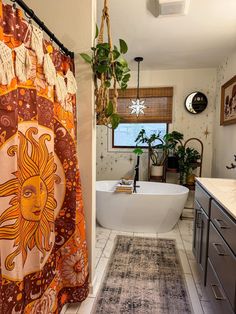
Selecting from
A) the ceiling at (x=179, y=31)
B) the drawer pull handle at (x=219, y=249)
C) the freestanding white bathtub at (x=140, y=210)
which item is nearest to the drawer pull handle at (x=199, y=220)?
the drawer pull handle at (x=219, y=249)

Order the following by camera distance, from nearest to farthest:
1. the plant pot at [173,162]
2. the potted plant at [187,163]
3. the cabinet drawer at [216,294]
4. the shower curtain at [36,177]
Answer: the shower curtain at [36,177] < the cabinet drawer at [216,294] < the potted plant at [187,163] < the plant pot at [173,162]

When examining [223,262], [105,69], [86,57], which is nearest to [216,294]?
[223,262]

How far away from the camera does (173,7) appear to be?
5.82 ft

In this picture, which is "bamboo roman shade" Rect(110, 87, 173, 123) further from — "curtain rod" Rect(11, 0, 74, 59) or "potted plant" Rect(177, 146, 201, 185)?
"curtain rod" Rect(11, 0, 74, 59)

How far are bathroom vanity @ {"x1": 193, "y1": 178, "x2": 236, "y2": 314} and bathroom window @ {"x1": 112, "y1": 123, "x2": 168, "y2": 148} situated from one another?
194cm

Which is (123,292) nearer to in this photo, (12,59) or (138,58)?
(12,59)

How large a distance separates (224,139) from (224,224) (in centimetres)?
201

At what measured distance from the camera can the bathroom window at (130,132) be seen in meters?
3.76

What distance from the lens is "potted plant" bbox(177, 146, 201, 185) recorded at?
10.9ft

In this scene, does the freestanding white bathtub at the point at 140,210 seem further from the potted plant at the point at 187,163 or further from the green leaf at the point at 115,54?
the green leaf at the point at 115,54

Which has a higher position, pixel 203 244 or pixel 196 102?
pixel 196 102

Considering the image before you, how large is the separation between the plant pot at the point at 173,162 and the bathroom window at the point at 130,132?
48 centimetres

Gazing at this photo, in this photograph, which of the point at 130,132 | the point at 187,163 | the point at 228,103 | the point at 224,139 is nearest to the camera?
the point at 228,103

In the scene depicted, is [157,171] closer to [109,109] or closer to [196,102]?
[196,102]
